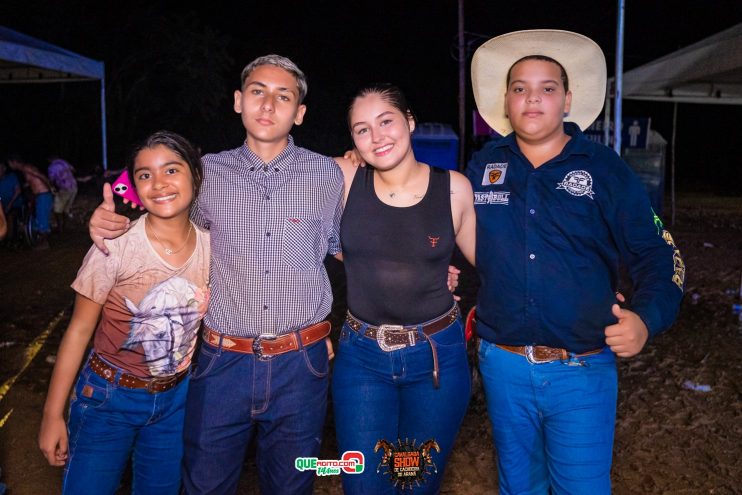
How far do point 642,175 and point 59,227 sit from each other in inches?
528

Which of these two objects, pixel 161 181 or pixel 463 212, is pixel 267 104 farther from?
pixel 463 212

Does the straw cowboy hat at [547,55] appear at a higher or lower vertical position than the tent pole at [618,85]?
lower

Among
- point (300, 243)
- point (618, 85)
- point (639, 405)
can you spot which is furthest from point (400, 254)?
point (618, 85)

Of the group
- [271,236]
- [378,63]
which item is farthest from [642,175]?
[378,63]

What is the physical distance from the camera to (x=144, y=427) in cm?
240

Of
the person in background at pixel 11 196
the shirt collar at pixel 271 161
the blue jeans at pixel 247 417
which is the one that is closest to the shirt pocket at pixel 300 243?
the shirt collar at pixel 271 161

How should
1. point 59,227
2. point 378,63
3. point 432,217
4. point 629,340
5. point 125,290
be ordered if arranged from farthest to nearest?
point 378,63 < point 59,227 < point 432,217 < point 125,290 < point 629,340

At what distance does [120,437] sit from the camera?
91.4 inches

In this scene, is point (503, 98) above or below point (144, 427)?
above

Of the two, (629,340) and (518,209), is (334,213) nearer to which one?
(518,209)

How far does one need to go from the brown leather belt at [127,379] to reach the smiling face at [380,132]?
1.25 meters

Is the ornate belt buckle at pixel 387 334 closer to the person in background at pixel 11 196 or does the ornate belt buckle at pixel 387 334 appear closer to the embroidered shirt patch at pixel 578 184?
the embroidered shirt patch at pixel 578 184

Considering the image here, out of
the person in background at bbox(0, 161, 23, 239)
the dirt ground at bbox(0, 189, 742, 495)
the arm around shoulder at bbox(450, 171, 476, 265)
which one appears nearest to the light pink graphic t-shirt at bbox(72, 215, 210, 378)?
the dirt ground at bbox(0, 189, 742, 495)

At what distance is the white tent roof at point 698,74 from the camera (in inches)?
259
